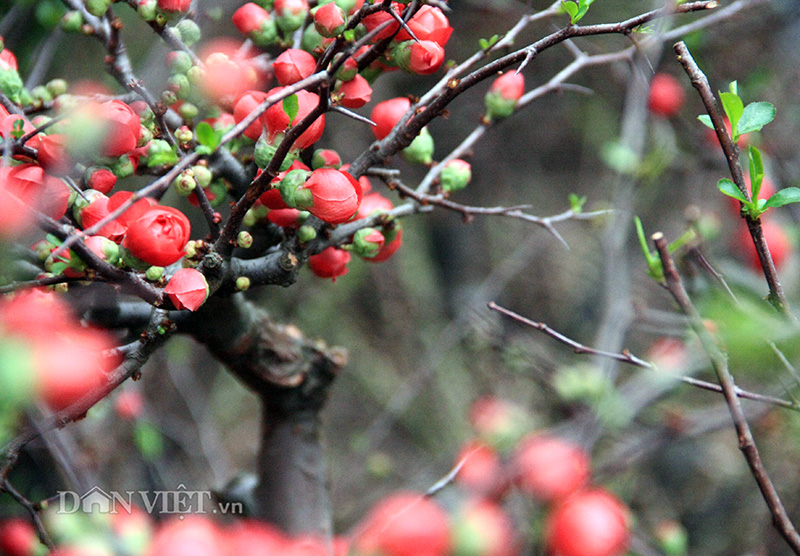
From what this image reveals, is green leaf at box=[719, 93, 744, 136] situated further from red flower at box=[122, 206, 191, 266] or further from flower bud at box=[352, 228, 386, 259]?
red flower at box=[122, 206, 191, 266]

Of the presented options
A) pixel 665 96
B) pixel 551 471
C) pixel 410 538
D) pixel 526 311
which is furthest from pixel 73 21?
pixel 526 311

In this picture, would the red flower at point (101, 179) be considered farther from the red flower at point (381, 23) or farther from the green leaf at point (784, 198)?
the green leaf at point (784, 198)

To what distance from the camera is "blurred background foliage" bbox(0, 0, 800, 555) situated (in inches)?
38.6

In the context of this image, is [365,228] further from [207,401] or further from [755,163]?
[207,401]

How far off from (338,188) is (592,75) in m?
1.45

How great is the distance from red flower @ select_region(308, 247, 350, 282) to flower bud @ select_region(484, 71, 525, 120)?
198mm

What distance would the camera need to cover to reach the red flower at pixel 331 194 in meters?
0.35

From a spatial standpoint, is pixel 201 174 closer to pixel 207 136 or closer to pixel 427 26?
pixel 207 136

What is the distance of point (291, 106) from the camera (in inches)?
13.3

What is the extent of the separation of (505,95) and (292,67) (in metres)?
0.22

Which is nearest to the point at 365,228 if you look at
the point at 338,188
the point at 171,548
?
the point at 338,188

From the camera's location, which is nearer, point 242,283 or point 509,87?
point 242,283

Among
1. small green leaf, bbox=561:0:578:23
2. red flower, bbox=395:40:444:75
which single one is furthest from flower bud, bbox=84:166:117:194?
small green leaf, bbox=561:0:578:23

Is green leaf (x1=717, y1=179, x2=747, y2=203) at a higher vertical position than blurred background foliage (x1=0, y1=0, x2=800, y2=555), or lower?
higher
